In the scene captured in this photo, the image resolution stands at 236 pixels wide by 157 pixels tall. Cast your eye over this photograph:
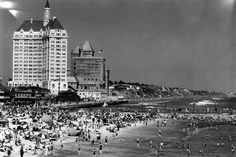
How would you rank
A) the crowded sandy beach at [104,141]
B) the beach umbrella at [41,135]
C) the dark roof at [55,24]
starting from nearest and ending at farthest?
the crowded sandy beach at [104,141] → the beach umbrella at [41,135] → the dark roof at [55,24]

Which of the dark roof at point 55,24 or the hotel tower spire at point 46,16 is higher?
the hotel tower spire at point 46,16

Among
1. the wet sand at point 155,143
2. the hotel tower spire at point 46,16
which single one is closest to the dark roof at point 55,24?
the hotel tower spire at point 46,16

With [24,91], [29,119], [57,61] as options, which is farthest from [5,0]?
[57,61]

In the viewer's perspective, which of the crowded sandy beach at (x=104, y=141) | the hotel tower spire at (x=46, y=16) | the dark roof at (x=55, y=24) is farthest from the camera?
the hotel tower spire at (x=46, y=16)

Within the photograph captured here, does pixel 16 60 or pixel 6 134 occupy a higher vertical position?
pixel 16 60

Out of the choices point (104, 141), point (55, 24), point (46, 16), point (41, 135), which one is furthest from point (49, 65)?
point (41, 135)

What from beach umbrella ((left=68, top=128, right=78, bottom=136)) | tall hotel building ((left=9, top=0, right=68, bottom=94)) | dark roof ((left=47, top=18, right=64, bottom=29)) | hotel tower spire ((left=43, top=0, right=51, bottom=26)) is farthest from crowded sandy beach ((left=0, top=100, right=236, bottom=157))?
hotel tower spire ((left=43, top=0, right=51, bottom=26))

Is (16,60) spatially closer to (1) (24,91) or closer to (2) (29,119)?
(1) (24,91)

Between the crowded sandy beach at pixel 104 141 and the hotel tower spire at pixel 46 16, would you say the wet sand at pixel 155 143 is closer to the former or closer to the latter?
the crowded sandy beach at pixel 104 141

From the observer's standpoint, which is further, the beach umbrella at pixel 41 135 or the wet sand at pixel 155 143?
the beach umbrella at pixel 41 135

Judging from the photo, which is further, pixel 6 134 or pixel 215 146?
pixel 215 146

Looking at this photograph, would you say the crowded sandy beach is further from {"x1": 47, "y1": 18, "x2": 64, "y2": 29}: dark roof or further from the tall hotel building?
{"x1": 47, "y1": 18, "x2": 64, "y2": 29}: dark roof
